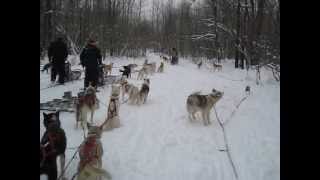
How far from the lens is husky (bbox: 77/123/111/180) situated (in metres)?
3.50

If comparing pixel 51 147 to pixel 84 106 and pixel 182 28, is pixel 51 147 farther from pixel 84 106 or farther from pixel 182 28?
pixel 182 28

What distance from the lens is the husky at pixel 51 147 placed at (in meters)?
3.43

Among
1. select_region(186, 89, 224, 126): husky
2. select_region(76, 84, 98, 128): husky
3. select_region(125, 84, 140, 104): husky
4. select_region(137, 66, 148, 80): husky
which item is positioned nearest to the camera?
select_region(76, 84, 98, 128): husky

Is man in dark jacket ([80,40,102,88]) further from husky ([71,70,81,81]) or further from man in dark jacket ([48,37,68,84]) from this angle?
husky ([71,70,81,81])

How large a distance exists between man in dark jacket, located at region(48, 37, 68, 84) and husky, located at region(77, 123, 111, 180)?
7374mm

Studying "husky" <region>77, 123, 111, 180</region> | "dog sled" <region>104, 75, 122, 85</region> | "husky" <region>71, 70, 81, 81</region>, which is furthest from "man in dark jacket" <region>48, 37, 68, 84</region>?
"husky" <region>77, 123, 111, 180</region>

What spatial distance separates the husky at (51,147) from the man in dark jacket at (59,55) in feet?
24.2

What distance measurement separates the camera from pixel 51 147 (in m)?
3.55
